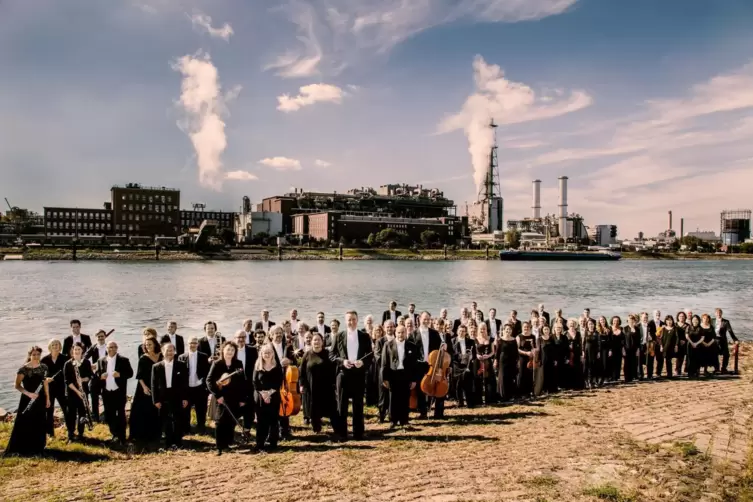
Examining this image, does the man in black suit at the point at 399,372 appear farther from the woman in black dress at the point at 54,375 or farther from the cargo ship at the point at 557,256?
the cargo ship at the point at 557,256

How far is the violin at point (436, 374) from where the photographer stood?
1095 cm

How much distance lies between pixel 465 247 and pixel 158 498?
19352cm

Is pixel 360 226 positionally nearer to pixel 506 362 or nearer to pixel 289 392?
pixel 506 362

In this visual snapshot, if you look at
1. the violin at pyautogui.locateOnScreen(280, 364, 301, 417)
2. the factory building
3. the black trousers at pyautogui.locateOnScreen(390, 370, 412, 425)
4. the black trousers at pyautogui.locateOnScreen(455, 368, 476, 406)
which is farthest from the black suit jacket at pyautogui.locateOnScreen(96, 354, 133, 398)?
the factory building

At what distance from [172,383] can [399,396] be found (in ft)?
14.5

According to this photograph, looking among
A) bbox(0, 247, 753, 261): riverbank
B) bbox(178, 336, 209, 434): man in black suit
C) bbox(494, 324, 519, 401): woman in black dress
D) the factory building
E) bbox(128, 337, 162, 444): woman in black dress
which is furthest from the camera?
the factory building

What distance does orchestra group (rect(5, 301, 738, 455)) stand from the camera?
9.91 m

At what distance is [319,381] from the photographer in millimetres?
10672

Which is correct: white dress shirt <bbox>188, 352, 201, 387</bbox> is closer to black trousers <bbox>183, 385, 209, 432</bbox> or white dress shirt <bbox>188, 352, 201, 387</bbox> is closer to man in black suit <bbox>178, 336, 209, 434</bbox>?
man in black suit <bbox>178, 336, 209, 434</bbox>

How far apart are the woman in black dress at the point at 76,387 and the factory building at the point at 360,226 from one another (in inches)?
6094

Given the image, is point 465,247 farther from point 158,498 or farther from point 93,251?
point 158,498

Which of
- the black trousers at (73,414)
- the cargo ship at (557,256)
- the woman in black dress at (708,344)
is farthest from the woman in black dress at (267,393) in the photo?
the cargo ship at (557,256)

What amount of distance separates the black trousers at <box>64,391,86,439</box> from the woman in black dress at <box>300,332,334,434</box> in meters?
4.57

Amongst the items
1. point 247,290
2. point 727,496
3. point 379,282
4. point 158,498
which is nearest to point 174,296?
point 247,290
